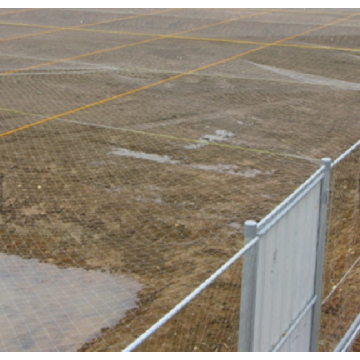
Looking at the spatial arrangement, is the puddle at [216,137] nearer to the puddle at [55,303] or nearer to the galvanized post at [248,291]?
the puddle at [55,303]

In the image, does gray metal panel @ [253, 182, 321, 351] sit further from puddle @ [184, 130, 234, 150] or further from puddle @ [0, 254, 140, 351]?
puddle @ [184, 130, 234, 150]

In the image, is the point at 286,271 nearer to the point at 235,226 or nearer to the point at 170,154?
the point at 235,226

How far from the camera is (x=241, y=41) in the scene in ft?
64.5

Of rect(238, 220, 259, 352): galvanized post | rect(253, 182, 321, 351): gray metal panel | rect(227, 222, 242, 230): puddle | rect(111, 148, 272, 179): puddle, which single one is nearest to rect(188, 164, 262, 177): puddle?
rect(111, 148, 272, 179): puddle

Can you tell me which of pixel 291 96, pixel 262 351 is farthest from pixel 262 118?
pixel 262 351

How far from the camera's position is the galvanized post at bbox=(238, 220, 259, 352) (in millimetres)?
3709

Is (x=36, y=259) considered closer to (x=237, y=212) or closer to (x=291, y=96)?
(x=237, y=212)

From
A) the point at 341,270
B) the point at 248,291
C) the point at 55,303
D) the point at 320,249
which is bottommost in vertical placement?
the point at 55,303

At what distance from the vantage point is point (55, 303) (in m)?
6.55

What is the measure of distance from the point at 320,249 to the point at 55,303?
2.70 meters

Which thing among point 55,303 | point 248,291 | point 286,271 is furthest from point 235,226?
point 248,291

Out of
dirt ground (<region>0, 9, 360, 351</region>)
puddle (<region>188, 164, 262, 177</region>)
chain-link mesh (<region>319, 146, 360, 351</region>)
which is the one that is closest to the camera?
chain-link mesh (<region>319, 146, 360, 351</region>)

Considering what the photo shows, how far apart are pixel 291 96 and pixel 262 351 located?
10359mm

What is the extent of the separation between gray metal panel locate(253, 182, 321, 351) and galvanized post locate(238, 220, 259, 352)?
0.06 m
